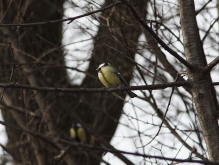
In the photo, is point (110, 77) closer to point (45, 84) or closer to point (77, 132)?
point (45, 84)

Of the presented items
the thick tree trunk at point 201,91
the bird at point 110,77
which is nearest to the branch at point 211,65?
the thick tree trunk at point 201,91

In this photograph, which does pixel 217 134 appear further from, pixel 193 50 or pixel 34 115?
pixel 34 115

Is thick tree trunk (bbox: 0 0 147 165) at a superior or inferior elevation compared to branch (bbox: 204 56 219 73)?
superior

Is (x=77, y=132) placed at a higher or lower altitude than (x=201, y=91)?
higher

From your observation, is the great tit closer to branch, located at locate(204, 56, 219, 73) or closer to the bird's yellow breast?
the bird's yellow breast

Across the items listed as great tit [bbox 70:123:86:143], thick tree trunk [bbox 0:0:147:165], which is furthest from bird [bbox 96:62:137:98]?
great tit [bbox 70:123:86:143]

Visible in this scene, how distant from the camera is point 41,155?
5895mm

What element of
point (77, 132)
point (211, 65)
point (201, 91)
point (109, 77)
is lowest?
point (201, 91)

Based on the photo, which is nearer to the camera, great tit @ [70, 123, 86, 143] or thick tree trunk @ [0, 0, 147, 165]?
thick tree trunk @ [0, 0, 147, 165]

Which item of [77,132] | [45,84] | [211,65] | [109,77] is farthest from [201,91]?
[77,132]

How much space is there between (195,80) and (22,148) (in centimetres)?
421

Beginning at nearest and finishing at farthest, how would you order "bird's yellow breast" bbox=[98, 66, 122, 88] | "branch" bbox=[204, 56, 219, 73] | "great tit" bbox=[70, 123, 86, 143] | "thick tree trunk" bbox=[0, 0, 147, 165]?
"branch" bbox=[204, 56, 219, 73] → "bird's yellow breast" bbox=[98, 66, 122, 88] → "thick tree trunk" bbox=[0, 0, 147, 165] → "great tit" bbox=[70, 123, 86, 143]

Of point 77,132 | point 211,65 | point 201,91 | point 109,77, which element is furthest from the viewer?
point 77,132

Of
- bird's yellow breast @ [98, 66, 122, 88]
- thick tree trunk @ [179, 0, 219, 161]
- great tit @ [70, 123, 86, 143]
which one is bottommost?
thick tree trunk @ [179, 0, 219, 161]
